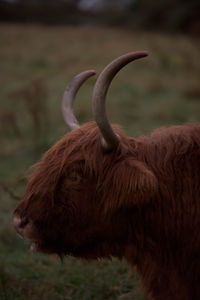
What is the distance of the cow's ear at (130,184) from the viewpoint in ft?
6.95

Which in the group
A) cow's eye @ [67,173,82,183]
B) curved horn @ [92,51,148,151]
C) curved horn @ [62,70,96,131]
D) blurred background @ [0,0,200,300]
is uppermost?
curved horn @ [92,51,148,151]

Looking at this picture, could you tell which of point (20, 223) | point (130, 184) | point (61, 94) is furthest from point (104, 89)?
point (61, 94)

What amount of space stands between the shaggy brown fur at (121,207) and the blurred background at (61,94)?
1.78 ft

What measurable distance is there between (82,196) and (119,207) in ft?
0.69

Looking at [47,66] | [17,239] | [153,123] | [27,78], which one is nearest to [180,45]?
[47,66]

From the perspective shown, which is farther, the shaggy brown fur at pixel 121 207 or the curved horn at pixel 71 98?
the curved horn at pixel 71 98

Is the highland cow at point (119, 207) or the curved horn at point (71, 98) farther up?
the curved horn at point (71, 98)

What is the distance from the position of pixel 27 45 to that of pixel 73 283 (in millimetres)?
15023

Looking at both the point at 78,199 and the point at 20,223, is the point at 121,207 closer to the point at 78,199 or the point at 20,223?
the point at 78,199

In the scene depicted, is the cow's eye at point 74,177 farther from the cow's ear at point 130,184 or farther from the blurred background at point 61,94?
the blurred background at point 61,94

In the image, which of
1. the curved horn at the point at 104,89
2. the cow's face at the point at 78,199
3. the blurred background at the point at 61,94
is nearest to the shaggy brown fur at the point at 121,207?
the cow's face at the point at 78,199

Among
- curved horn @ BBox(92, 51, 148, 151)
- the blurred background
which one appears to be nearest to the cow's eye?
curved horn @ BBox(92, 51, 148, 151)

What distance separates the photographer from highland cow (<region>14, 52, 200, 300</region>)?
223 cm

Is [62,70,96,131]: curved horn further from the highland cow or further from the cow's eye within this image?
the cow's eye
